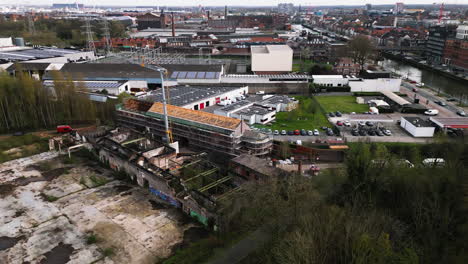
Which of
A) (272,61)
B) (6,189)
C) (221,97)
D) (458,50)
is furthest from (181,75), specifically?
(458,50)

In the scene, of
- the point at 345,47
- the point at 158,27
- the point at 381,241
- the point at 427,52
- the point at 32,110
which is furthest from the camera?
the point at 158,27

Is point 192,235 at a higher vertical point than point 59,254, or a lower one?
higher

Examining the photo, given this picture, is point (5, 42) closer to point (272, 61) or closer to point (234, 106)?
point (272, 61)

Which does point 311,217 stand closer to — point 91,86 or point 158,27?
point 91,86

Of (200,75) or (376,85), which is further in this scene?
(200,75)

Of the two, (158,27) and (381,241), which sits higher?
(158,27)

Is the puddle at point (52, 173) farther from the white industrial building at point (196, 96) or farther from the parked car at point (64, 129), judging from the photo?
the white industrial building at point (196, 96)

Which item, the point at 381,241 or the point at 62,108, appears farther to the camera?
the point at 62,108

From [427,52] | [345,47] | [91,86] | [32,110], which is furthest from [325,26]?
[32,110]
